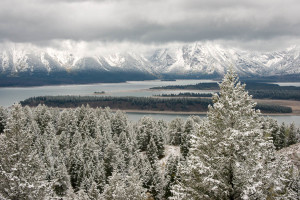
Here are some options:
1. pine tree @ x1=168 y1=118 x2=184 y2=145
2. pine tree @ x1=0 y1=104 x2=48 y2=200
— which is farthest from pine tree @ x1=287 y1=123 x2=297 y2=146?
pine tree @ x1=0 y1=104 x2=48 y2=200

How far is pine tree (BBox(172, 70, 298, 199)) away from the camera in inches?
508

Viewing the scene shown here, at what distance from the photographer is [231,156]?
43.4ft

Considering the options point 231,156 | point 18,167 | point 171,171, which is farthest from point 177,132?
point 231,156

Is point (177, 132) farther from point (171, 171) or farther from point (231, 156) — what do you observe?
point (231, 156)

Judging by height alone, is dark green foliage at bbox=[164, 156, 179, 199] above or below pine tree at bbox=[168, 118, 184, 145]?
below

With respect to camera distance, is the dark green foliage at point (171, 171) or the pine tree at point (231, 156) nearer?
the pine tree at point (231, 156)

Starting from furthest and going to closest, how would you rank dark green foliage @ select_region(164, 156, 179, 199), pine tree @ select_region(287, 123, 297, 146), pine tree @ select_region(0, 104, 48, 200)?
1. pine tree @ select_region(287, 123, 297, 146)
2. dark green foliage @ select_region(164, 156, 179, 199)
3. pine tree @ select_region(0, 104, 48, 200)

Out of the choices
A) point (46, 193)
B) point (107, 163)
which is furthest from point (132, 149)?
point (46, 193)

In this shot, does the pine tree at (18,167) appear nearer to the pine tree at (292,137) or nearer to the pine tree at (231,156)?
the pine tree at (231,156)

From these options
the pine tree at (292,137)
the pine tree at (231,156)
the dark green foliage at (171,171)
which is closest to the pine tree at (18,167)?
the pine tree at (231,156)

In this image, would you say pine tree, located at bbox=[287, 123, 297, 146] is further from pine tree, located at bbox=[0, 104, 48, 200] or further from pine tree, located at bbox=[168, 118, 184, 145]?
pine tree, located at bbox=[0, 104, 48, 200]

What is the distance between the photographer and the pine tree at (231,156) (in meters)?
12.9

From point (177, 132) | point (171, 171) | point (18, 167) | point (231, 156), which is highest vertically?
point (177, 132)

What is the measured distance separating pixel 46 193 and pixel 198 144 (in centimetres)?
1235
